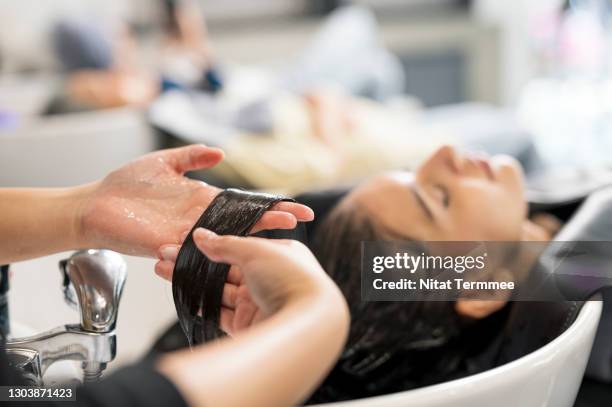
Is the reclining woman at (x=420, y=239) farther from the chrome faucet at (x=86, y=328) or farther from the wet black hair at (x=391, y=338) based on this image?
the chrome faucet at (x=86, y=328)

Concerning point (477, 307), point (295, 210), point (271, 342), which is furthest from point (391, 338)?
point (271, 342)

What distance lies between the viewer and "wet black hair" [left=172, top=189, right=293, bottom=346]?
538mm

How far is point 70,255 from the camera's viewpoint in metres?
0.68

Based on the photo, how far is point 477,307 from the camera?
0.78 m

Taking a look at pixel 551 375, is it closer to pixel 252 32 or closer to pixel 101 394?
pixel 101 394

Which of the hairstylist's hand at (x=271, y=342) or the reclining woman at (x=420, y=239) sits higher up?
the hairstylist's hand at (x=271, y=342)

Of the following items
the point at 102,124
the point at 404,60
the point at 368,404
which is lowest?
the point at 404,60

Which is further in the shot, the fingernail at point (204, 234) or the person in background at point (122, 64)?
the person in background at point (122, 64)

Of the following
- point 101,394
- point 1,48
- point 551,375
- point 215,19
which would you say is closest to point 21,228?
point 101,394

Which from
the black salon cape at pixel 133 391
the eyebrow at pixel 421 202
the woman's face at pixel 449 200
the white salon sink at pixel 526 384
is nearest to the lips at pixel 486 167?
the woman's face at pixel 449 200

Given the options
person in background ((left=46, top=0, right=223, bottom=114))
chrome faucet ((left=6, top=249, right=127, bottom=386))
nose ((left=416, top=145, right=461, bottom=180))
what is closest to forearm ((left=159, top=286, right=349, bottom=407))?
chrome faucet ((left=6, top=249, right=127, bottom=386))

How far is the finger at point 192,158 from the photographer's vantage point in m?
0.67

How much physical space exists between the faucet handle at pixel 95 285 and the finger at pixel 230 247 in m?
0.16

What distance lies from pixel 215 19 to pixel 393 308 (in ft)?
9.89
